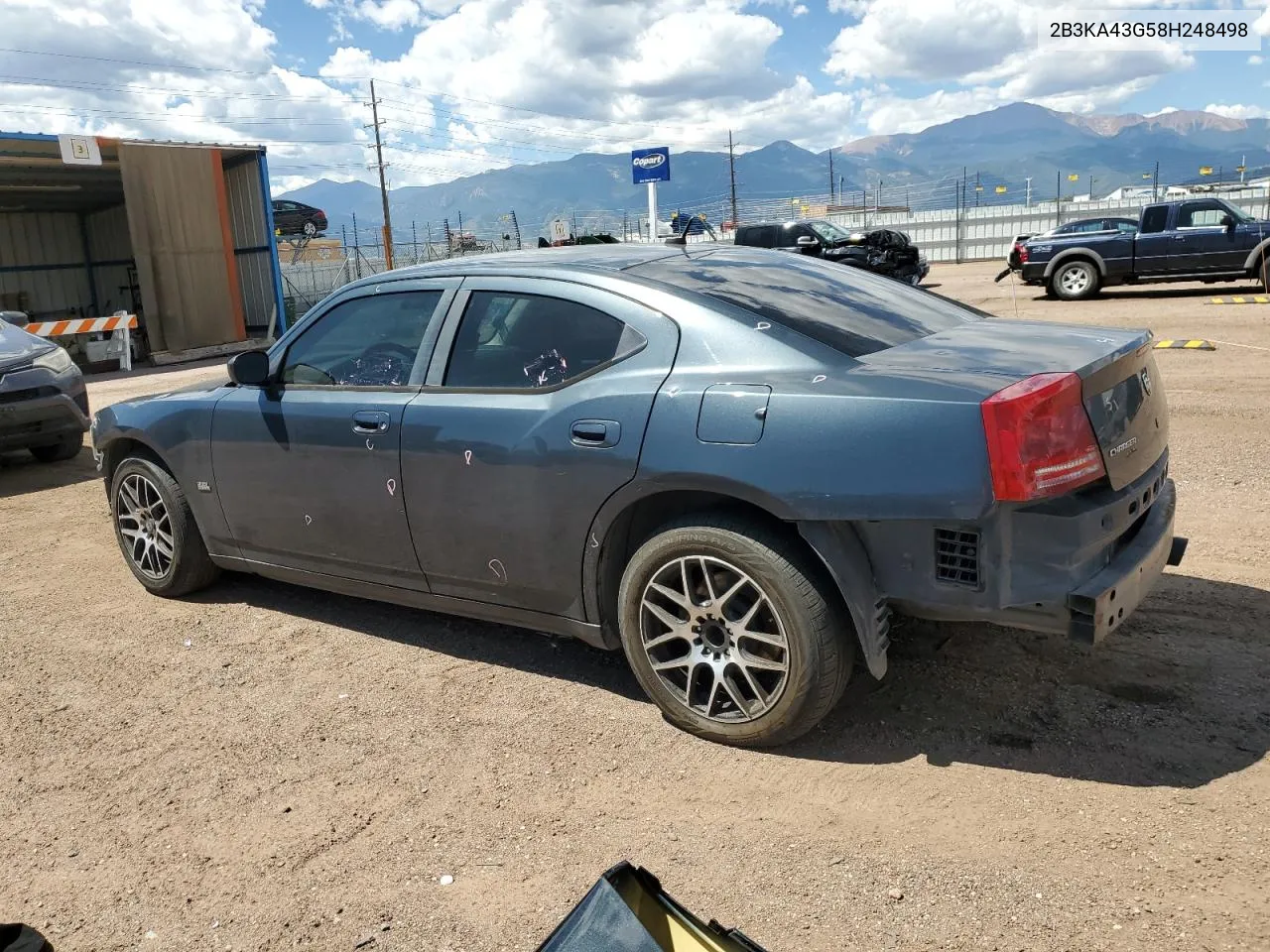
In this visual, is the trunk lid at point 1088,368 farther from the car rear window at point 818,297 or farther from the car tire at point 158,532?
the car tire at point 158,532

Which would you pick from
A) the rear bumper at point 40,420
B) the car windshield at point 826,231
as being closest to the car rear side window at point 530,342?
the rear bumper at point 40,420

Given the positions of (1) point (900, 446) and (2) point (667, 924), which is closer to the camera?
(2) point (667, 924)

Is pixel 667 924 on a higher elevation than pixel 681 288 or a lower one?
lower

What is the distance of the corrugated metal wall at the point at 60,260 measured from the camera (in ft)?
80.0

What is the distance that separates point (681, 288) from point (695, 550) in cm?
95

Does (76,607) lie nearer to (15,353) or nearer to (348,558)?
(348,558)

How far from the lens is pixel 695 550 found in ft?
10.6

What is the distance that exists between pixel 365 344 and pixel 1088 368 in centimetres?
283

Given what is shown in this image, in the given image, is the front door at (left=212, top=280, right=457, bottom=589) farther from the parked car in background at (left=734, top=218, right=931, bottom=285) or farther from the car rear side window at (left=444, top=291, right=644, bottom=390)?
the parked car in background at (left=734, top=218, right=931, bottom=285)

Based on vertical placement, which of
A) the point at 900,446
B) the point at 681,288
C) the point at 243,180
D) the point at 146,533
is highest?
the point at 243,180

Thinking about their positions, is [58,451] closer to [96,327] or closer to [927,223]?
[96,327]

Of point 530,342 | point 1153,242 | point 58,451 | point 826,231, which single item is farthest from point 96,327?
point 1153,242

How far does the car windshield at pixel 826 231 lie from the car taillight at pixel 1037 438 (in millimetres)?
20099

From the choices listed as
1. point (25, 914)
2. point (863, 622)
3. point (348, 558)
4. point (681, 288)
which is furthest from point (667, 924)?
point (348, 558)
